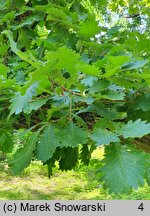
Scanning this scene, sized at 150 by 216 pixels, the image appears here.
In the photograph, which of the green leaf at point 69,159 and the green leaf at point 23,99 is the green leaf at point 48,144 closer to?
the green leaf at point 23,99

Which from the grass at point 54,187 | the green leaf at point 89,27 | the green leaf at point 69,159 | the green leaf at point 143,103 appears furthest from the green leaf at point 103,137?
the grass at point 54,187

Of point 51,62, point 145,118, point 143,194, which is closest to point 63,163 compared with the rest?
point 145,118

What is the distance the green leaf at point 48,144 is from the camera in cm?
66

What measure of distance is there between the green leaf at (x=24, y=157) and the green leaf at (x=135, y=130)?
0.17 m

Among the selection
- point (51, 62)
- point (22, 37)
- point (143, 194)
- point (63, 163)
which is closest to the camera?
point (51, 62)

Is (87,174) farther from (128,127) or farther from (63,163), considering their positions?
(128,127)

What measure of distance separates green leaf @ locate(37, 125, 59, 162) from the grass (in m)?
3.54

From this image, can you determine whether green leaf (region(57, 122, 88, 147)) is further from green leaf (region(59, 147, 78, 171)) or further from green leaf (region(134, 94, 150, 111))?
green leaf (region(59, 147, 78, 171))

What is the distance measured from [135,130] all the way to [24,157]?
0.70 feet

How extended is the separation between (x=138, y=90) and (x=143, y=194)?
3850 millimetres

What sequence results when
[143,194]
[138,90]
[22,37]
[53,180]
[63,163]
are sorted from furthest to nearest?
[53,180]
[143,194]
[22,37]
[63,163]
[138,90]

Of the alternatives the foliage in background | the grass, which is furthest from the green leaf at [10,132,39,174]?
the grass

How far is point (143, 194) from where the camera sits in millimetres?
4328

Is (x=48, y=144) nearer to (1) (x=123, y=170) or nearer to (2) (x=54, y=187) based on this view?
(1) (x=123, y=170)
